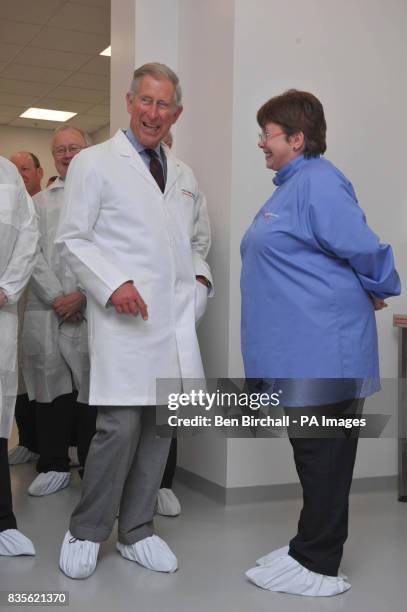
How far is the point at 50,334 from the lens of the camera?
3354 millimetres

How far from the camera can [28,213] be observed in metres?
2.54

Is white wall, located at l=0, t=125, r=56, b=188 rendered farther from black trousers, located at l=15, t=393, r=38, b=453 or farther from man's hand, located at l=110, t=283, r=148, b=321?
→ man's hand, located at l=110, t=283, r=148, b=321

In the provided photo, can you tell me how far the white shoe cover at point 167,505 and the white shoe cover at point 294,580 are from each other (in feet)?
2.52

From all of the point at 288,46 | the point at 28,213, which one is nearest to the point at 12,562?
the point at 28,213

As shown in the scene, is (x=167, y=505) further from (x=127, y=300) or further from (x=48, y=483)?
(x=127, y=300)

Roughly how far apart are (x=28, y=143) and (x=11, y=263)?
26.6ft

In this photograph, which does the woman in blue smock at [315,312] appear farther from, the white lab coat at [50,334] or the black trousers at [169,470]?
the white lab coat at [50,334]

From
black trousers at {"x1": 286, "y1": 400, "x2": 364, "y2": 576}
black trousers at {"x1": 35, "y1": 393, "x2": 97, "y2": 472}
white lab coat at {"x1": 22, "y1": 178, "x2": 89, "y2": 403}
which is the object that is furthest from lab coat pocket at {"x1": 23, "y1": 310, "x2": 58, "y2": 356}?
black trousers at {"x1": 286, "y1": 400, "x2": 364, "y2": 576}

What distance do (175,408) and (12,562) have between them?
70 centimetres

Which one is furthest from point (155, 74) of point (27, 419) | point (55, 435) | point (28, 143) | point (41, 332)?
point (28, 143)

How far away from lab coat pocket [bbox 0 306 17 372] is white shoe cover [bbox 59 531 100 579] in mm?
580

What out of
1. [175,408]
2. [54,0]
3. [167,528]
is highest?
[54,0]

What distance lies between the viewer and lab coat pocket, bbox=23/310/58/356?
3.35 m

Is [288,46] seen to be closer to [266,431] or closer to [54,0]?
[266,431]
